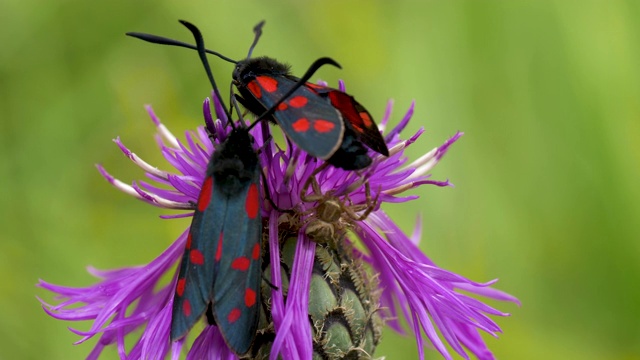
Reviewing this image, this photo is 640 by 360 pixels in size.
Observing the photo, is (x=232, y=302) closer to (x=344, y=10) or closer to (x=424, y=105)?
(x=424, y=105)

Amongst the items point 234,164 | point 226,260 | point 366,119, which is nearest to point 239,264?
point 226,260

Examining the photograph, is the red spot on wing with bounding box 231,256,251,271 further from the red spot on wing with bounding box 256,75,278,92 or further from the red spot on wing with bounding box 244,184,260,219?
the red spot on wing with bounding box 256,75,278,92

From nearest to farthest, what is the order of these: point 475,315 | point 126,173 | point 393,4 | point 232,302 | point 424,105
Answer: point 232,302 < point 475,315 < point 126,173 < point 424,105 < point 393,4

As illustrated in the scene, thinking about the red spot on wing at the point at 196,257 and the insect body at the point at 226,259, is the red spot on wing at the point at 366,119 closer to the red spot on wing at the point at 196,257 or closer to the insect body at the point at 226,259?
the insect body at the point at 226,259

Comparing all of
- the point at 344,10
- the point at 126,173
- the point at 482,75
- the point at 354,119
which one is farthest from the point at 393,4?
the point at 354,119

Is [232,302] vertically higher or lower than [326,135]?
lower

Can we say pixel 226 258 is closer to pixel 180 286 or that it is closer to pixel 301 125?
pixel 180 286

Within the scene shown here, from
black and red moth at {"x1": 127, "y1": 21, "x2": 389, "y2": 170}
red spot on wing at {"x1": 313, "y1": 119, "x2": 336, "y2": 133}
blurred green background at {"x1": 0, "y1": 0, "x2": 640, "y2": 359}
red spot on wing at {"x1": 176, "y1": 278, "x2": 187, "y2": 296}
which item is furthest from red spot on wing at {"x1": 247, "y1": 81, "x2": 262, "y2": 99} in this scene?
blurred green background at {"x1": 0, "y1": 0, "x2": 640, "y2": 359}
